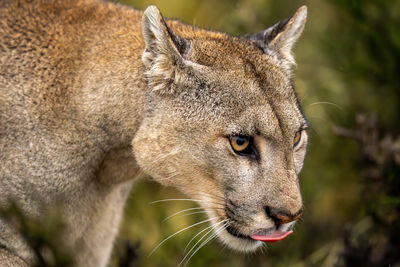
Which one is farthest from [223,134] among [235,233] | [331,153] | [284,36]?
[331,153]

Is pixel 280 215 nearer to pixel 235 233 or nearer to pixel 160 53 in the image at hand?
pixel 235 233

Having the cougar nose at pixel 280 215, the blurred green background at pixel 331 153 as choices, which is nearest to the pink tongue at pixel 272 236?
the cougar nose at pixel 280 215

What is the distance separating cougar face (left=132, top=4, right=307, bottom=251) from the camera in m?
5.20

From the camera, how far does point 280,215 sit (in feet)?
16.7

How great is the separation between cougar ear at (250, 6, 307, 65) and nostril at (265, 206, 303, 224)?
5.84 ft

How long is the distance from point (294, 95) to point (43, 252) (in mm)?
2641

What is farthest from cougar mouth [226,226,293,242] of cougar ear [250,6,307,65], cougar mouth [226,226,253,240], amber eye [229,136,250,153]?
cougar ear [250,6,307,65]

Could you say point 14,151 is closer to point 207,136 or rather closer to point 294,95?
point 207,136

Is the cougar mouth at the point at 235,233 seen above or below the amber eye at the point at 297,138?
below

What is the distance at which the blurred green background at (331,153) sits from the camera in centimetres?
884

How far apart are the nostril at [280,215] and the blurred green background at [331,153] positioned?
3082 mm

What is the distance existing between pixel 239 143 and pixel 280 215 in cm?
69

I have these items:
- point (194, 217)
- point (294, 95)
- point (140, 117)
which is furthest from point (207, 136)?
point (194, 217)

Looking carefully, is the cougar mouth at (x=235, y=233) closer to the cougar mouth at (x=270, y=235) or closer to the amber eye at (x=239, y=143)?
the cougar mouth at (x=270, y=235)
